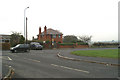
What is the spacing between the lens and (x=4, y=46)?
39.6 meters

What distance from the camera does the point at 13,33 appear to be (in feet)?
187

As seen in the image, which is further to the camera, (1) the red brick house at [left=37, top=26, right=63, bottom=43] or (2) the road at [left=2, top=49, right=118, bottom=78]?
(1) the red brick house at [left=37, top=26, right=63, bottom=43]

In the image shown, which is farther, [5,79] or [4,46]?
[4,46]

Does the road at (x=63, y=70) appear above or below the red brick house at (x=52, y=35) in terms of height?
below

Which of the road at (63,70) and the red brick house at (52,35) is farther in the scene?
the red brick house at (52,35)

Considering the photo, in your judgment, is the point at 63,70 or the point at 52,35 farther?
the point at 52,35

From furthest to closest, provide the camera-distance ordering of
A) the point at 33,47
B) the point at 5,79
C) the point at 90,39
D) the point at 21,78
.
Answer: the point at 90,39 → the point at 33,47 → the point at 21,78 → the point at 5,79

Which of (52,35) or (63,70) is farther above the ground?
(52,35)

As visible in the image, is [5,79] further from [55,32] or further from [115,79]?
[55,32]

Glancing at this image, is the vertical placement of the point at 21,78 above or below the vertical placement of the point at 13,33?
below

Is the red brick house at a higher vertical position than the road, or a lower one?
higher

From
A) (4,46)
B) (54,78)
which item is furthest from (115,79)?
(4,46)

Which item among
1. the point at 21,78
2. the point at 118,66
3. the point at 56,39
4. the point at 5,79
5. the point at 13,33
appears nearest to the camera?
the point at 5,79

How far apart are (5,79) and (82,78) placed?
372 cm
